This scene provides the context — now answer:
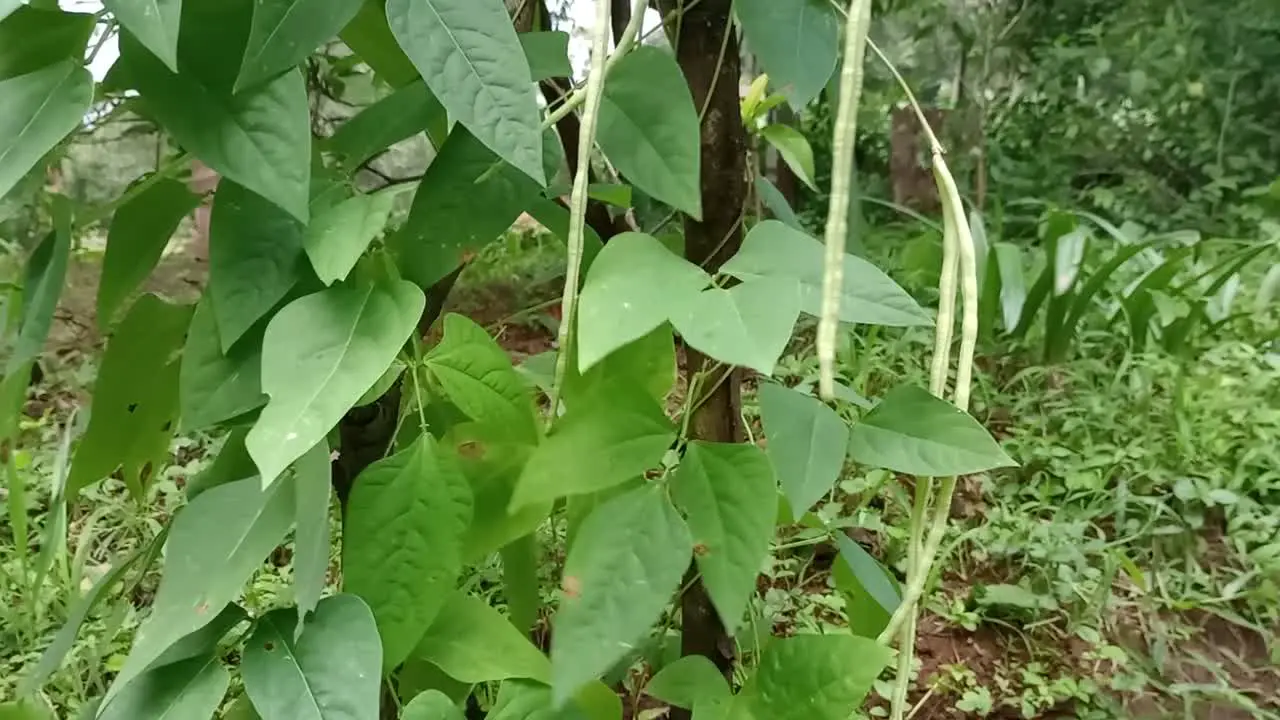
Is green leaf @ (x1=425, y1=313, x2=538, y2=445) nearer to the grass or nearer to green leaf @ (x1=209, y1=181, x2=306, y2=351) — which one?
green leaf @ (x1=209, y1=181, x2=306, y2=351)

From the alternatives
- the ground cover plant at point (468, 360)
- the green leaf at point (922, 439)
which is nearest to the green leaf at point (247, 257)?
the ground cover plant at point (468, 360)

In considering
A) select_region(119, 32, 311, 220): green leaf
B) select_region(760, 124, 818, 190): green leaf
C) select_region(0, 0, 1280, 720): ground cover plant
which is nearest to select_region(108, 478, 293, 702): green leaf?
select_region(0, 0, 1280, 720): ground cover plant

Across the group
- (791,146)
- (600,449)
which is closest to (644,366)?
(600,449)

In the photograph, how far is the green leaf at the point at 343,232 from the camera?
0.32 meters

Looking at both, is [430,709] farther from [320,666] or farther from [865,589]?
[865,589]

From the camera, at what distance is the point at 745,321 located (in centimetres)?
27

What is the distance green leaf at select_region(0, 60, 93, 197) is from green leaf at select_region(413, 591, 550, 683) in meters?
0.22

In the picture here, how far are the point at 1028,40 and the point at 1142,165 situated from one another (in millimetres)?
460

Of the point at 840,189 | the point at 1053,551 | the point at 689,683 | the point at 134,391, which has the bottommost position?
the point at 1053,551

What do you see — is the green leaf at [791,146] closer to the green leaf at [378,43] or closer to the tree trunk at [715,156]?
the tree trunk at [715,156]

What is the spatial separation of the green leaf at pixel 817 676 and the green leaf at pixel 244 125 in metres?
0.24

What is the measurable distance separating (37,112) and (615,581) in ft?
0.79

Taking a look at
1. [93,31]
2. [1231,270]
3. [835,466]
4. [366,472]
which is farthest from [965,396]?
[1231,270]

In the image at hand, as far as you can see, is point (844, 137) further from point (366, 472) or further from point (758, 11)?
point (366, 472)
